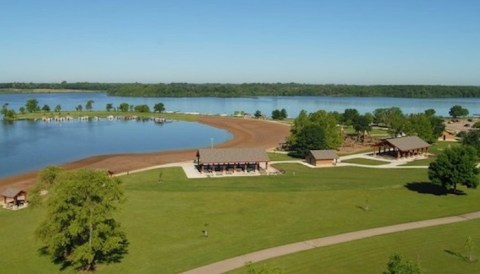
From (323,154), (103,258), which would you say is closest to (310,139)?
(323,154)

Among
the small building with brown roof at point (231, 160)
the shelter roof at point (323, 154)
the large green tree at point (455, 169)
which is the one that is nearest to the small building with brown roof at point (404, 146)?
→ the shelter roof at point (323, 154)

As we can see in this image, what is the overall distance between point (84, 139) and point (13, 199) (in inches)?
2407

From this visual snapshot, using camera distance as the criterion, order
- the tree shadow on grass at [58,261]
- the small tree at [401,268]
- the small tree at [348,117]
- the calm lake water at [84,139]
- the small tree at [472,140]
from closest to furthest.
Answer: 1. the small tree at [401,268]
2. the tree shadow on grass at [58,261]
3. the small tree at [472,140]
4. the calm lake water at [84,139]
5. the small tree at [348,117]

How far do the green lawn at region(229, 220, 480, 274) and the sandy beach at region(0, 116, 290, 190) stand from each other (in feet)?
141

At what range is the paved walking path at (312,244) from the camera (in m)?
30.7

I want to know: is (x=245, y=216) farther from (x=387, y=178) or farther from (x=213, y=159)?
(x=387, y=178)

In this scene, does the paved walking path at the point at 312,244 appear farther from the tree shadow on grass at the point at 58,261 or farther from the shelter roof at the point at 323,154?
the shelter roof at the point at 323,154

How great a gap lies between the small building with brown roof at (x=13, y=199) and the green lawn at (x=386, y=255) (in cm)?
3021

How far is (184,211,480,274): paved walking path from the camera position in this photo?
30.7 meters

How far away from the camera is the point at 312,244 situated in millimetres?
35156

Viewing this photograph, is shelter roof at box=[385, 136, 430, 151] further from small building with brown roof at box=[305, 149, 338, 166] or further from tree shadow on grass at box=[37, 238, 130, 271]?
tree shadow on grass at box=[37, 238, 130, 271]

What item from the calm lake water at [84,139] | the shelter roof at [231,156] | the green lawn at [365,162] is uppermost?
the shelter roof at [231,156]

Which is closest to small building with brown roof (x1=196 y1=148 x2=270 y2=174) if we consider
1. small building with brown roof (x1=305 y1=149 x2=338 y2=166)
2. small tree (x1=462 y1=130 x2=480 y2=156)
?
small building with brown roof (x1=305 y1=149 x2=338 y2=166)

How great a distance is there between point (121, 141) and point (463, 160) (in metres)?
76.4
